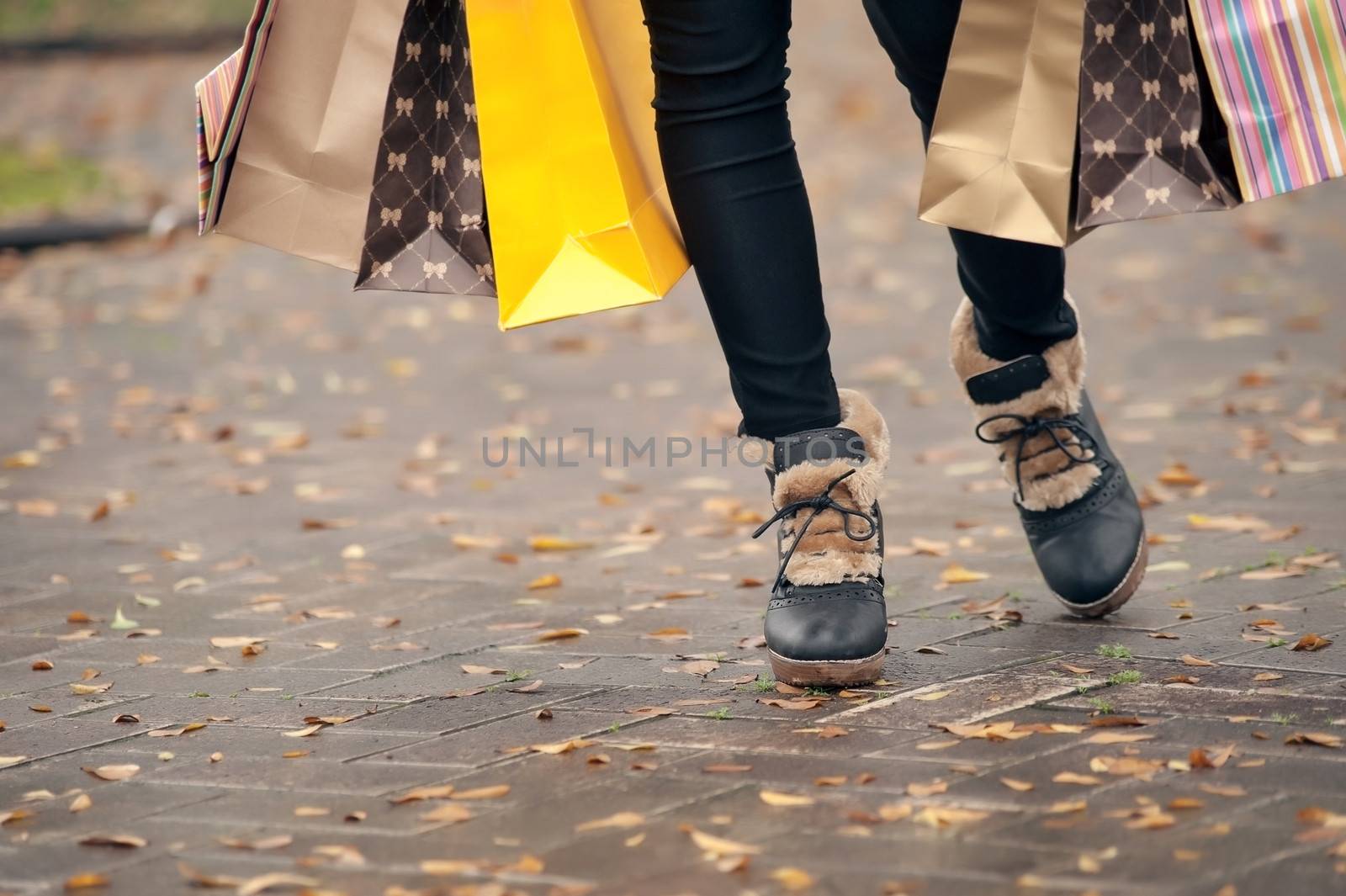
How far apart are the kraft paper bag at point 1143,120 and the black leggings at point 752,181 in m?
0.20

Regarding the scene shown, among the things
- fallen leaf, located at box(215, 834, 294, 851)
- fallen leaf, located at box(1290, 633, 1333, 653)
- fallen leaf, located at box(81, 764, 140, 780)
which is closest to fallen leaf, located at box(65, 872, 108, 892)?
fallen leaf, located at box(215, 834, 294, 851)

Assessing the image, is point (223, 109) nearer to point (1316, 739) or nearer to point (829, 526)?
point (829, 526)

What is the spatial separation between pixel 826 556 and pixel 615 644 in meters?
0.41

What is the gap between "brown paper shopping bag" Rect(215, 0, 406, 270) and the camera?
2211mm

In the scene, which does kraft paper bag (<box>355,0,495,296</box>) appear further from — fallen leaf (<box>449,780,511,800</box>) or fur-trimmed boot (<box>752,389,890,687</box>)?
fallen leaf (<box>449,780,511,800</box>)

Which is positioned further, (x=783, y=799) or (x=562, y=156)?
(x=562, y=156)

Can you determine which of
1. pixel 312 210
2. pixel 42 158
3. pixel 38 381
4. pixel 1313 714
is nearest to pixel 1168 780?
pixel 1313 714

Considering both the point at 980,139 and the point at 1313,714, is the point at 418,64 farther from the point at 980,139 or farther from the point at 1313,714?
the point at 1313,714

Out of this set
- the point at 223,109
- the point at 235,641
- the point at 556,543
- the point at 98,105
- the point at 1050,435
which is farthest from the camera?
the point at 98,105

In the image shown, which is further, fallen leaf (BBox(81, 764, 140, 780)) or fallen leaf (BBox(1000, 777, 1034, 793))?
fallen leaf (BBox(81, 764, 140, 780))

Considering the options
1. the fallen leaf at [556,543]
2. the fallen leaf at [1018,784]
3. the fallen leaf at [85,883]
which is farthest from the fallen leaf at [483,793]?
the fallen leaf at [556,543]

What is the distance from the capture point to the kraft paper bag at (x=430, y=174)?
222 cm

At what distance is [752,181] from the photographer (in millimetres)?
1957

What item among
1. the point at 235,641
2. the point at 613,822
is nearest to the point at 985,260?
the point at 613,822
